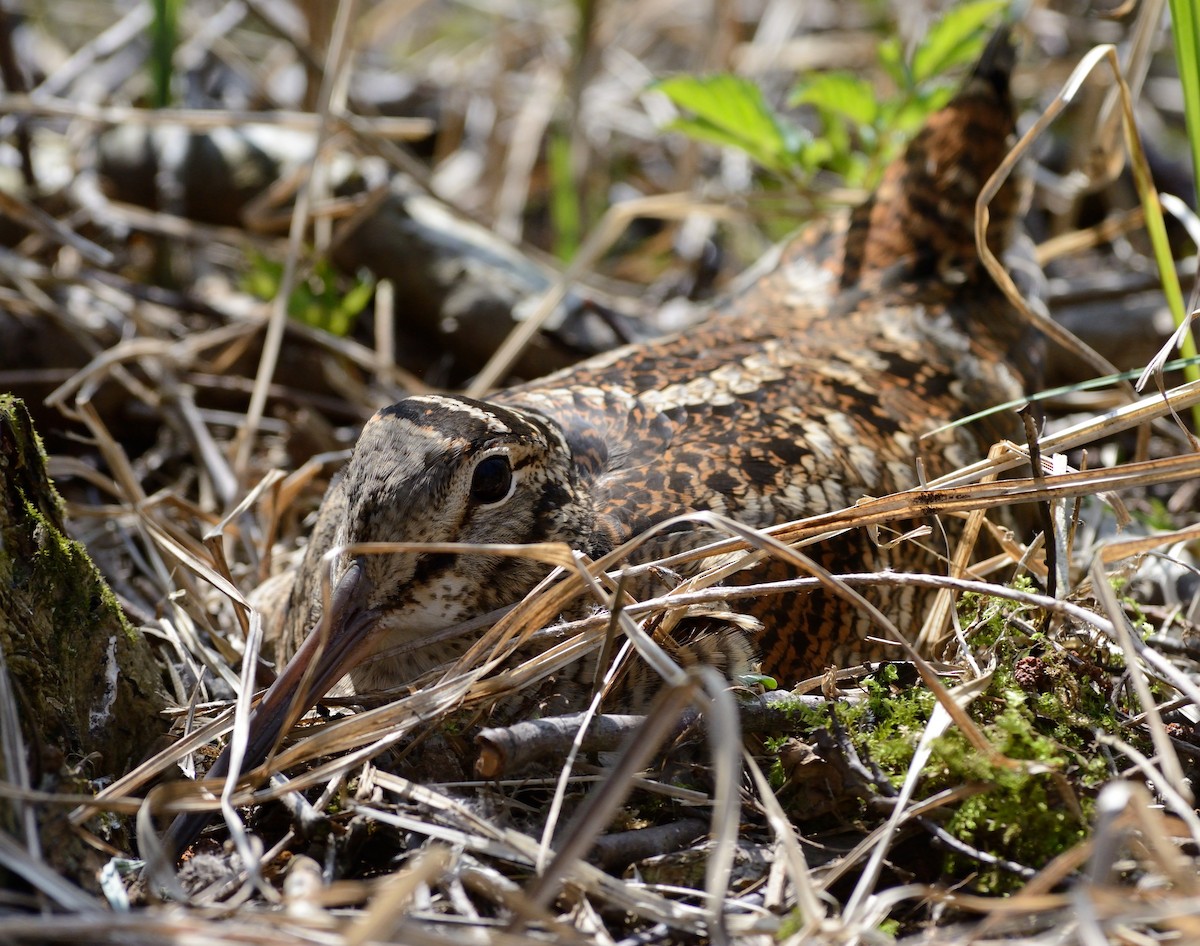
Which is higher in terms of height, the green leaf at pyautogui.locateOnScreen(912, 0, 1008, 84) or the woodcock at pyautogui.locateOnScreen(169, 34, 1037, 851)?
the green leaf at pyautogui.locateOnScreen(912, 0, 1008, 84)

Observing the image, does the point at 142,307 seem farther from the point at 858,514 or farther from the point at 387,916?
the point at 387,916

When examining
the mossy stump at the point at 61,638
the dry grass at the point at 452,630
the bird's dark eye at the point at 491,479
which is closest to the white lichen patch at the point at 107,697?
the mossy stump at the point at 61,638

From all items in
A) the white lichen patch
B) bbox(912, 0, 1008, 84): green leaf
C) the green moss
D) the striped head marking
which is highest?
bbox(912, 0, 1008, 84): green leaf

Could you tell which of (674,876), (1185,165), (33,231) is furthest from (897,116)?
(33,231)

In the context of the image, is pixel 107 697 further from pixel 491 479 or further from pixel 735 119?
pixel 735 119

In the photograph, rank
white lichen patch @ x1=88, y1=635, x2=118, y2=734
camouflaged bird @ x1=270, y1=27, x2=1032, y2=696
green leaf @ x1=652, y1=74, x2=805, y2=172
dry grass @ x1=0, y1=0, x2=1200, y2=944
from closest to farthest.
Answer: dry grass @ x1=0, y1=0, x2=1200, y2=944 → white lichen patch @ x1=88, y1=635, x2=118, y2=734 → camouflaged bird @ x1=270, y1=27, x2=1032, y2=696 → green leaf @ x1=652, y1=74, x2=805, y2=172

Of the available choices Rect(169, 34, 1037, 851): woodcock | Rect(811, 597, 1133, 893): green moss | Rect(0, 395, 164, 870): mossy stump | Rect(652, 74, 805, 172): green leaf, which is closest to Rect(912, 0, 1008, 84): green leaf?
Rect(169, 34, 1037, 851): woodcock

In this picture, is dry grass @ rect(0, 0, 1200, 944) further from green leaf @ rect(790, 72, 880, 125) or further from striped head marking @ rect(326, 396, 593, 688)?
green leaf @ rect(790, 72, 880, 125)

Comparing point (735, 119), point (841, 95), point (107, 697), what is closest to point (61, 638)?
point (107, 697)
